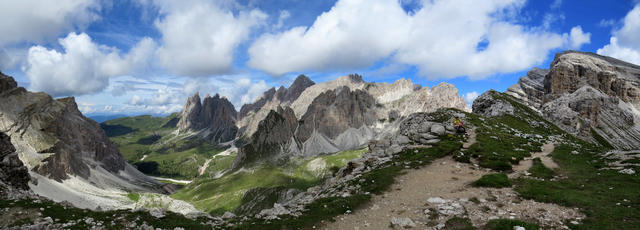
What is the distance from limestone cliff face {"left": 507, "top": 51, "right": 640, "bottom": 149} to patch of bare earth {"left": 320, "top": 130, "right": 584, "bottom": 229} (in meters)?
90.2

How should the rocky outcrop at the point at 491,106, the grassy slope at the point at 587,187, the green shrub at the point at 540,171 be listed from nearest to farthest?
1. the grassy slope at the point at 587,187
2. the green shrub at the point at 540,171
3. the rocky outcrop at the point at 491,106

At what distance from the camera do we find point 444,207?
19.7 metres

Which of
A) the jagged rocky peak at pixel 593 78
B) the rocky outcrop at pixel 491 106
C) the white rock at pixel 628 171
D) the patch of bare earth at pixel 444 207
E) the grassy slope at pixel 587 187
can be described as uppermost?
the jagged rocky peak at pixel 593 78

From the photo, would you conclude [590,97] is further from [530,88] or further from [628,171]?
[628,171]

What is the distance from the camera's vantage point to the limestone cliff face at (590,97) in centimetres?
9906

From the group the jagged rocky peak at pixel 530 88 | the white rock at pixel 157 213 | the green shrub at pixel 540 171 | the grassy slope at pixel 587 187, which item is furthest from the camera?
the jagged rocky peak at pixel 530 88

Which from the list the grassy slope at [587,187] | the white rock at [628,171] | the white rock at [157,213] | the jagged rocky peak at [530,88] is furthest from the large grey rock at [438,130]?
the jagged rocky peak at [530,88]

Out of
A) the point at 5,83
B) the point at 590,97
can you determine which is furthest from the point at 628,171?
the point at 5,83

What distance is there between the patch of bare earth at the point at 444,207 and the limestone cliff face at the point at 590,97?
9020cm

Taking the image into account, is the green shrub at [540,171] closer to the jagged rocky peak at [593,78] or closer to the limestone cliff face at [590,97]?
the limestone cliff face at [590,97]

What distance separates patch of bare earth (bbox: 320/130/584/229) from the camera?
1686 centimetres

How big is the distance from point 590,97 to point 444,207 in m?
132

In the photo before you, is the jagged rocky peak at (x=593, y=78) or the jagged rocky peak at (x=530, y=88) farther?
the jagged rocky peak at (x=530, y=88)

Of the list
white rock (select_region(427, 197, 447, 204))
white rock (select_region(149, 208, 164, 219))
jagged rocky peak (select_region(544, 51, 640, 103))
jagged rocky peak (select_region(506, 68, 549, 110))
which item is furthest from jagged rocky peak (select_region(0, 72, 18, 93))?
jagged rocky peak (select_region(544, 51, 640, 103))
